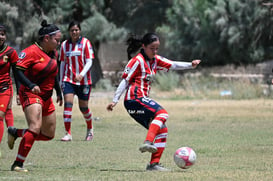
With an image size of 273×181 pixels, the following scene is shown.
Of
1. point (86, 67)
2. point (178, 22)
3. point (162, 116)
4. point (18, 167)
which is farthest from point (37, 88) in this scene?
point (178, 22)

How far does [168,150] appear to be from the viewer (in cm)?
1180

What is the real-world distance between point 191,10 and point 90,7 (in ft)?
22.7

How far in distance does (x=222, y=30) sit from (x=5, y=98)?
2522 centimetres

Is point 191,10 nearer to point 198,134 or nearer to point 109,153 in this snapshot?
point 198,134

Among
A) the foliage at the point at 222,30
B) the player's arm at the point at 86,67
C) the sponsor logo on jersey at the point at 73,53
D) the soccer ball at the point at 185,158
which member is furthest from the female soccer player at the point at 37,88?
the foliage at the point at 222,30

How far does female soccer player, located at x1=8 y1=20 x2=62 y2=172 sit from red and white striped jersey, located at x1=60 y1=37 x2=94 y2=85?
4.23m

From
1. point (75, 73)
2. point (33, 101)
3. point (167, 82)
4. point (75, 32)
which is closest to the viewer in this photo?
point (33, 101)

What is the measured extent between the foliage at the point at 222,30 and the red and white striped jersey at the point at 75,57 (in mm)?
19393

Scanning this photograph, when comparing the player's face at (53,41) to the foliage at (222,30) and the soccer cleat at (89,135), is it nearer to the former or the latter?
the soccer cleat at (89,135)

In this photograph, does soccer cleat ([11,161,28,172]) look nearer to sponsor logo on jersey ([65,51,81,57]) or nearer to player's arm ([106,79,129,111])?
player's arm ([106,79,129,111])

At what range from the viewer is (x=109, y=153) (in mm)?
11344

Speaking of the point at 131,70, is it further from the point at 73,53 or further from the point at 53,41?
the point at 73,53

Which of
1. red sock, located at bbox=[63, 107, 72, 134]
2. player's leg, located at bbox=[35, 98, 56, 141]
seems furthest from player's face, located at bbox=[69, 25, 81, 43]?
player's leg, located at bbox=[35, 98, 56, 141]

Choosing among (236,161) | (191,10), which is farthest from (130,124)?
(191,10)
